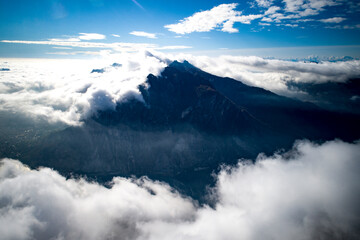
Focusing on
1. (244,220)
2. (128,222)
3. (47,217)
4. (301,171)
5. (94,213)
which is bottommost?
(128,222)

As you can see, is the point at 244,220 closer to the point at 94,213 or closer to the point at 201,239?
the point at 201,239

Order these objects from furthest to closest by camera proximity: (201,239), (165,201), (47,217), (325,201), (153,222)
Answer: (165,201) < (153,222) < (325,201) < (201,239) < (47,217)

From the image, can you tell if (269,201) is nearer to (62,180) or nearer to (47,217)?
(47,217)

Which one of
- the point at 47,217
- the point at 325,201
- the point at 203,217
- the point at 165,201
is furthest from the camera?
the point at 165,201

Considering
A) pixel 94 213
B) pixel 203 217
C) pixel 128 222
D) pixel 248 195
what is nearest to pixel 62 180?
pixel 94 213

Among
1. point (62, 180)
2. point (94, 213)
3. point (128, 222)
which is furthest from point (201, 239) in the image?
point (62, 180)

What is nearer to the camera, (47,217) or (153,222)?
(47,217)

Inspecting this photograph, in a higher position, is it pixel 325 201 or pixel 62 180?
pixel 325 201

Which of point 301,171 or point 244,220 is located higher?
point 301,171

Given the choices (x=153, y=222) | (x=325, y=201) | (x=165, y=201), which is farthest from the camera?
(x=165, y=201)
